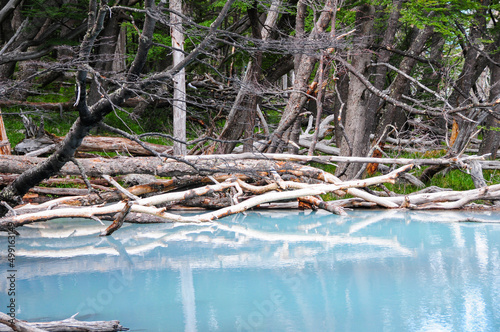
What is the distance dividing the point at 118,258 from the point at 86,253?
557 mm

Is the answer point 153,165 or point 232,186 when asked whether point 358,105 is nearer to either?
point 232,186

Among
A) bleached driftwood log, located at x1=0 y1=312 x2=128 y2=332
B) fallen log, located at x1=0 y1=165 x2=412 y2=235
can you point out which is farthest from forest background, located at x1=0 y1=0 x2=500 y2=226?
bleached driftwood log, located at x1=0 y1=312 x2=128 y2=332

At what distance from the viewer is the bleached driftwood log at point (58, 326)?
3365 mm

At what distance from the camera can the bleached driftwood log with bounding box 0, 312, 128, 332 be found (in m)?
3.37

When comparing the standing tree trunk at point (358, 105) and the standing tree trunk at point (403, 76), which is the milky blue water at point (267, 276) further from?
the standing tree trunk at point (403, 76)

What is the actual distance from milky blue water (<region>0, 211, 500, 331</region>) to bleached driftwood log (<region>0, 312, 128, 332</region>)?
409 millimetres

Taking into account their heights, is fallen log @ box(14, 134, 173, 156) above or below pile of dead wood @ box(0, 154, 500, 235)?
above

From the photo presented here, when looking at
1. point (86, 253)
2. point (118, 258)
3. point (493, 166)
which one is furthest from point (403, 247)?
point (493, 166)

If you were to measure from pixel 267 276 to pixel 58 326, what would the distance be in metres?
2.59

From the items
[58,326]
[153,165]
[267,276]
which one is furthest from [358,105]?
[58,326]

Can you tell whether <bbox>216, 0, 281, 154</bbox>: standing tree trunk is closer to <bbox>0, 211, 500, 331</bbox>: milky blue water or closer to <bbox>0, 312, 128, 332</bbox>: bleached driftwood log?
<bbox>0, 211, 500, 331</bbox>: milky blue water

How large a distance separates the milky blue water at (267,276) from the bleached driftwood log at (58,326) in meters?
0.41

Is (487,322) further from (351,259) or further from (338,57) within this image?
(338,57)

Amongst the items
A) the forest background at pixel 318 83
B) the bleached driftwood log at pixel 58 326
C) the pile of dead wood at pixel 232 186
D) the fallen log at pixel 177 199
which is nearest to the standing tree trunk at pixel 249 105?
the forest background at pixel 318 83
